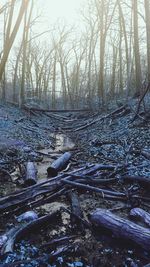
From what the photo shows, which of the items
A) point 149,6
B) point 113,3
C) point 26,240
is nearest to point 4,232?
point 26,240

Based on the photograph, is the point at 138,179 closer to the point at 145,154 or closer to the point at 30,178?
the point at 145,154

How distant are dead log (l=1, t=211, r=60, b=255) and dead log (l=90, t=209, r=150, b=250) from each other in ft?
2.59

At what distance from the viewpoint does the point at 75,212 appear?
552 cm

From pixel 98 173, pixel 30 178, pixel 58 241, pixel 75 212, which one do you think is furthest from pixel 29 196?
pixel 98 173

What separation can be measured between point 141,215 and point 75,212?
4.23 ft

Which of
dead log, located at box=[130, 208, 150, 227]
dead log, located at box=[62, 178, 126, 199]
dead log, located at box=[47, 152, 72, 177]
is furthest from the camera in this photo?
dead log, located at box=[47, 152, 72, 177]

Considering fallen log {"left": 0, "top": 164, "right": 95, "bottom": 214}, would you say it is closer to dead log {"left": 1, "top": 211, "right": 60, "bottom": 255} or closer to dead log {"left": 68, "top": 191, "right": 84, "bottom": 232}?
dead log {"left": 68, "top": 191, "right": 84, "bottom": 232}

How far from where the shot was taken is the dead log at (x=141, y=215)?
16.3ft

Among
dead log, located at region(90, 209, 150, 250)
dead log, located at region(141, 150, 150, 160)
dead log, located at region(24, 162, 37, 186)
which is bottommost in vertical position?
dead log, located at region(90, 209, 150, 250)

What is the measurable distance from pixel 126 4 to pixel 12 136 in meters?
15.4

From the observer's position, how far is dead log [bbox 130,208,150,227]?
16.3 feet

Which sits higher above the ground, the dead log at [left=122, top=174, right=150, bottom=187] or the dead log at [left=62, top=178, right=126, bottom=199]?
the dead log at [left=122, top=174, right=150, bottom=187]

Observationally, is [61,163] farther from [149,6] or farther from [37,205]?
[149,6]

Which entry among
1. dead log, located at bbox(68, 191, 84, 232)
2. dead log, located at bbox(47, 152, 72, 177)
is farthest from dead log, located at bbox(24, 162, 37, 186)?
dead log, located at bbox(68, 191, 84, 232)
